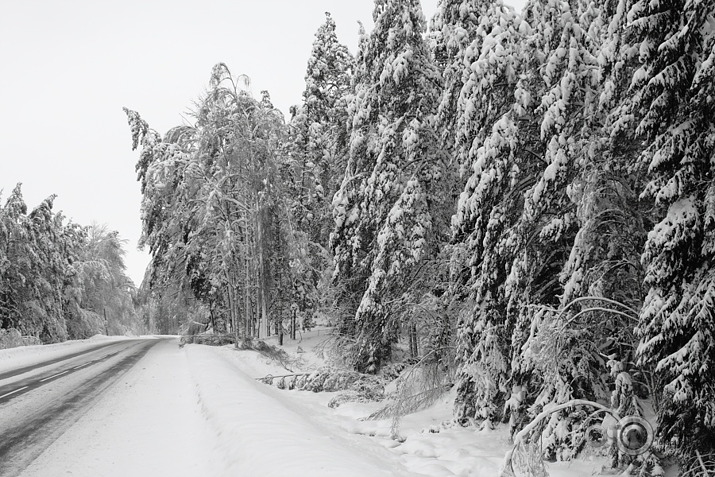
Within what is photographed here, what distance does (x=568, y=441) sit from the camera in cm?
788

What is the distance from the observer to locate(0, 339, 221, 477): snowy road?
595cm

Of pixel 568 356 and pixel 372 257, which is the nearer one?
pixel 568 356

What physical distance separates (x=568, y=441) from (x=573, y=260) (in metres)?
2.80

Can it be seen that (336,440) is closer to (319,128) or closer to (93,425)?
(93,425)

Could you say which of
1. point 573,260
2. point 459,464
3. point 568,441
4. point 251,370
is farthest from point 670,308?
point 251,370

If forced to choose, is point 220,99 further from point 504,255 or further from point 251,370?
point 504,255

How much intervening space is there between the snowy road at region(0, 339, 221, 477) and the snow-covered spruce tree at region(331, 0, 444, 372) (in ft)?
18.6

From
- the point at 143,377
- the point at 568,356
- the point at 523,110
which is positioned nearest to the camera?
the point at 568,356

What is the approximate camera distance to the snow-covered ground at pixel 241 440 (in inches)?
221

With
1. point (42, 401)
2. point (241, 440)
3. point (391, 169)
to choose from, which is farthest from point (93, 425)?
point (391, 169)

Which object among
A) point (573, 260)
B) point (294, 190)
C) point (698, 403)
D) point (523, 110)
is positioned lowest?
point (698, 403)

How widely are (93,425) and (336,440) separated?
381 cm

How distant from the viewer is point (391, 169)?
1434cm

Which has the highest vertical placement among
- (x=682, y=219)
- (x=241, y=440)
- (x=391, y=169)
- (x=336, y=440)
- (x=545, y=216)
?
(x=391, y=169)
